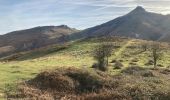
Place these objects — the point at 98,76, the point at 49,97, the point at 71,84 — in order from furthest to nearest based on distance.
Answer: the point at 98,76, the point at 71,84, the point at 49,97

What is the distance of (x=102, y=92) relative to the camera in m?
33.6

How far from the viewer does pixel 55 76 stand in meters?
37.4

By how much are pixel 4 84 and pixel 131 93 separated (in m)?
12.2

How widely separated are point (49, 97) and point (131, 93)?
7739mm

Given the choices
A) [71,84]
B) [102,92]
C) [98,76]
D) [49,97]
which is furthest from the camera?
[98,76]

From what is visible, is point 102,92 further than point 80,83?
No

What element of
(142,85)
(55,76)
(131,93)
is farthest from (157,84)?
(55,76)

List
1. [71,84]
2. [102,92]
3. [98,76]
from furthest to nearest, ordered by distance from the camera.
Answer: [98,76] < [71,84] < [102,92]

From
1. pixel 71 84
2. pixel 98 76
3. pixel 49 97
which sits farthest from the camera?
pixel 98 76

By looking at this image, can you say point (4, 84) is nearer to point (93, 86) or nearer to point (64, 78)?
point (64, 78)

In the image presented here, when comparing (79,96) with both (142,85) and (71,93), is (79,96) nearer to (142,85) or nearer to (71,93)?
(71,93)

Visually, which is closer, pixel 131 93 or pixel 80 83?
pixel 131 93

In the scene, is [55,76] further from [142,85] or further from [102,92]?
→ [142,85]

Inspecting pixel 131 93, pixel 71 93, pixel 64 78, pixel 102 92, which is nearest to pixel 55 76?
pixel 64 78
